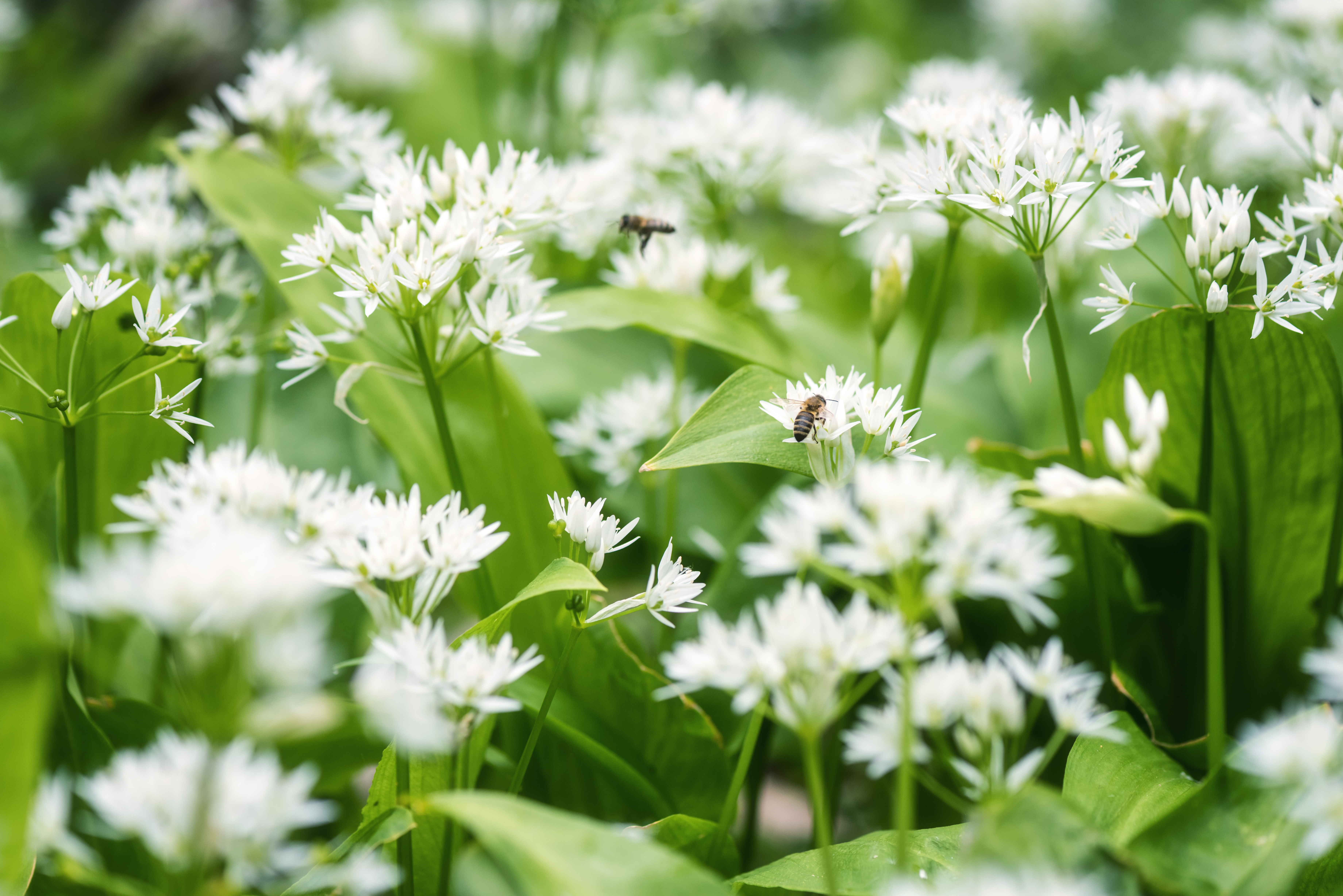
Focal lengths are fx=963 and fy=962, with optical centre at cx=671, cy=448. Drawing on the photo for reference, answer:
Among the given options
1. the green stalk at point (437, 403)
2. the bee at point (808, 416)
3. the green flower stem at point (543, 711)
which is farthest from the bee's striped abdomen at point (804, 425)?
the green stalk at point (437, 403)

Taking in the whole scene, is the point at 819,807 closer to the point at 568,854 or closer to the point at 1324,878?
the point at 568,854

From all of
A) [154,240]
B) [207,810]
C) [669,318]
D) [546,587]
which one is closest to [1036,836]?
[546,587]

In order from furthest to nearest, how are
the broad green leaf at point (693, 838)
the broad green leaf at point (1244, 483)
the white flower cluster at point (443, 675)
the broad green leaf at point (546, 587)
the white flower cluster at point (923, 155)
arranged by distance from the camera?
1. the broad green leaf at point (1244, 483)
2. the white flower cluster at point (923, 155)
3. the broad green leaf at point (693, 838)
4. the broad green leaf at point (546, 587)
5. the white flower cluster at point (443, 675)

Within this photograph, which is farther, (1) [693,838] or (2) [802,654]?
(1) [693,838]

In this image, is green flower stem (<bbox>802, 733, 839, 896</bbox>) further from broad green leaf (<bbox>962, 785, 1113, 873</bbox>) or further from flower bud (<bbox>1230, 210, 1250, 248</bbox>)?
flower bud (<bbox>1230, 210, 1250, 248</bbox>)

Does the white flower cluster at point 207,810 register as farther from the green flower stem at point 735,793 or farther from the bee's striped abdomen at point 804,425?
the bee's striped abdomen at point 804,425

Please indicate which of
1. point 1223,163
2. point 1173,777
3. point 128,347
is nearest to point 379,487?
point 128,347

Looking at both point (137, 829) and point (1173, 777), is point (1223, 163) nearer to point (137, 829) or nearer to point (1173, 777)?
point (1173, 777)
